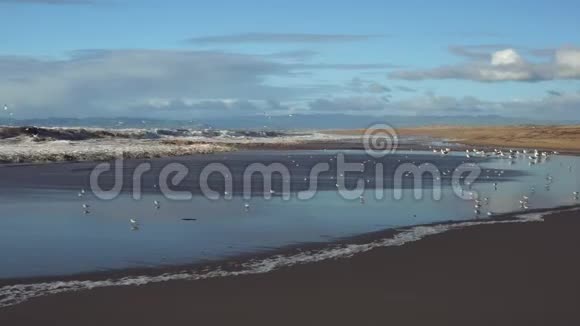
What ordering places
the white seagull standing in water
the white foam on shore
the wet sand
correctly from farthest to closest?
the white seagull standing in water
the white foam on shore
the wet sand

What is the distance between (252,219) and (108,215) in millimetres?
4097

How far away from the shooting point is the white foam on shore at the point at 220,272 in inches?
430

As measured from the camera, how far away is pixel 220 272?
1260cm

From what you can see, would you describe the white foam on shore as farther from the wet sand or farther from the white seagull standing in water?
the white seagull standing in water

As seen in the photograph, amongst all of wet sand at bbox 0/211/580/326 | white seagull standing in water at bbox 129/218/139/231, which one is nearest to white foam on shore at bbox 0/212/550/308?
wet sand at bbox 0/211/580/326

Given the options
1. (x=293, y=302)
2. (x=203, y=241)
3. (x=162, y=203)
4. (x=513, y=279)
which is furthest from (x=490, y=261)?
(x=162, y=203)

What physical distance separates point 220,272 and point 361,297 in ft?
9.38

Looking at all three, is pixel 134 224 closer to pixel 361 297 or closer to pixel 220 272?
pixel 220 272

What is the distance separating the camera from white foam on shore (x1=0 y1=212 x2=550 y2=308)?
10914 mm

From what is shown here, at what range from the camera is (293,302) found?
10.6 m

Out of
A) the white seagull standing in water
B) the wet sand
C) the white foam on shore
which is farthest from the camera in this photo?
the white seagull standing in water

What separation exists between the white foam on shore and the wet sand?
320mm

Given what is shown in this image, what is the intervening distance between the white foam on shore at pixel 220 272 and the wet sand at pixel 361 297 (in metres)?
0.32

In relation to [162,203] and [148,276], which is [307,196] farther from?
[148,276]
